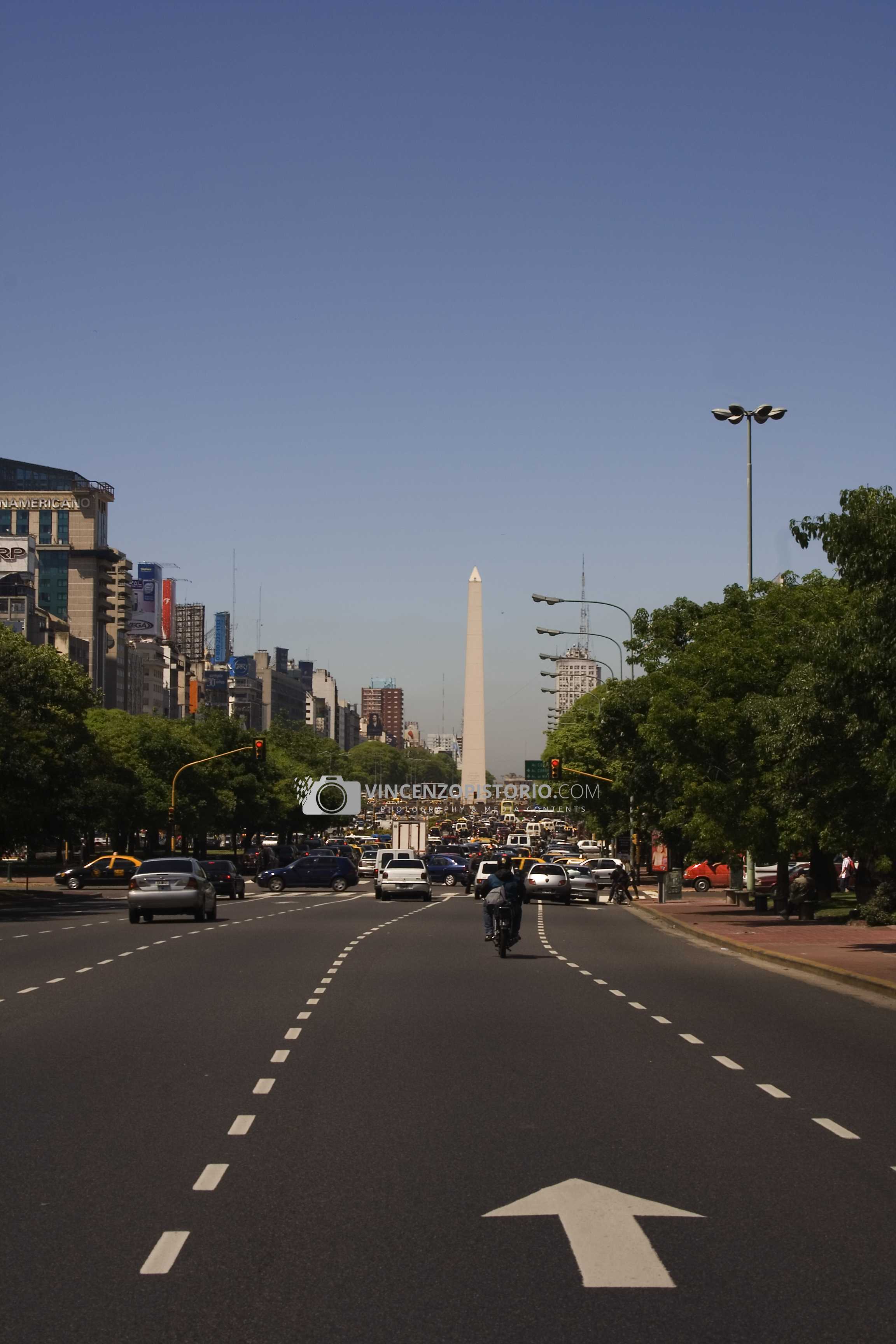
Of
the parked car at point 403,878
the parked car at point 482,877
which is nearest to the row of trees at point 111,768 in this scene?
the parked car at point 403,878

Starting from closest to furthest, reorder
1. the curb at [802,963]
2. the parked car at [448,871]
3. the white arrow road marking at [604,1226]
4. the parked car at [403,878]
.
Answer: the white arrow road marking at [604,1226]
the curb at [802,963]
the parked car at [403,878]
the parked car at [448,871]

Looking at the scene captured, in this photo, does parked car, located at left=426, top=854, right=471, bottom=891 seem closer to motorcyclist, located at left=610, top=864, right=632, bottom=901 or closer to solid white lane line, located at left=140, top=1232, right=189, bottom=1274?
motorcyclist, located at left=610, top=864, right=632, bottom=901

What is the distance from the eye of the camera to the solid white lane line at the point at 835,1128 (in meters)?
9.83

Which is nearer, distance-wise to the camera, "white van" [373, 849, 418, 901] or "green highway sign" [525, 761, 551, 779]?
"white van" [373, 849, 418, 901]

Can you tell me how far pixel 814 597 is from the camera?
36719mm

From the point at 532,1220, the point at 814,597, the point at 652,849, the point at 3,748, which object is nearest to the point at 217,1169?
the point at 532,1220

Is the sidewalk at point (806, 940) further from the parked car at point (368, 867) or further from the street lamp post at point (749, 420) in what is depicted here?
the parked car at point (368, 867)

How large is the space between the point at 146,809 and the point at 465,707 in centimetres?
5057

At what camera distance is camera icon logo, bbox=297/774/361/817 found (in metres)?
123

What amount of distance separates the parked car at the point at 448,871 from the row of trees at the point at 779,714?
958 centimetres

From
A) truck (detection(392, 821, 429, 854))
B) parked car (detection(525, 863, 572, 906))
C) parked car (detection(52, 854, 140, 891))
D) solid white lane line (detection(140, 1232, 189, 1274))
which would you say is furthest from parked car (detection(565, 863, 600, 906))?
solid white lane line (detection(140, 1232, 189, 1274))

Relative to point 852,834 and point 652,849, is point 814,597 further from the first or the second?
point 652,849

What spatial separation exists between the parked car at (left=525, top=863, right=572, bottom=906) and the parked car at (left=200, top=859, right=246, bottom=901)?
1070 centimetres

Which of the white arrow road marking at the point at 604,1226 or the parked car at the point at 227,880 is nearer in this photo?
the white arrow road marking at the point at 604,1226
